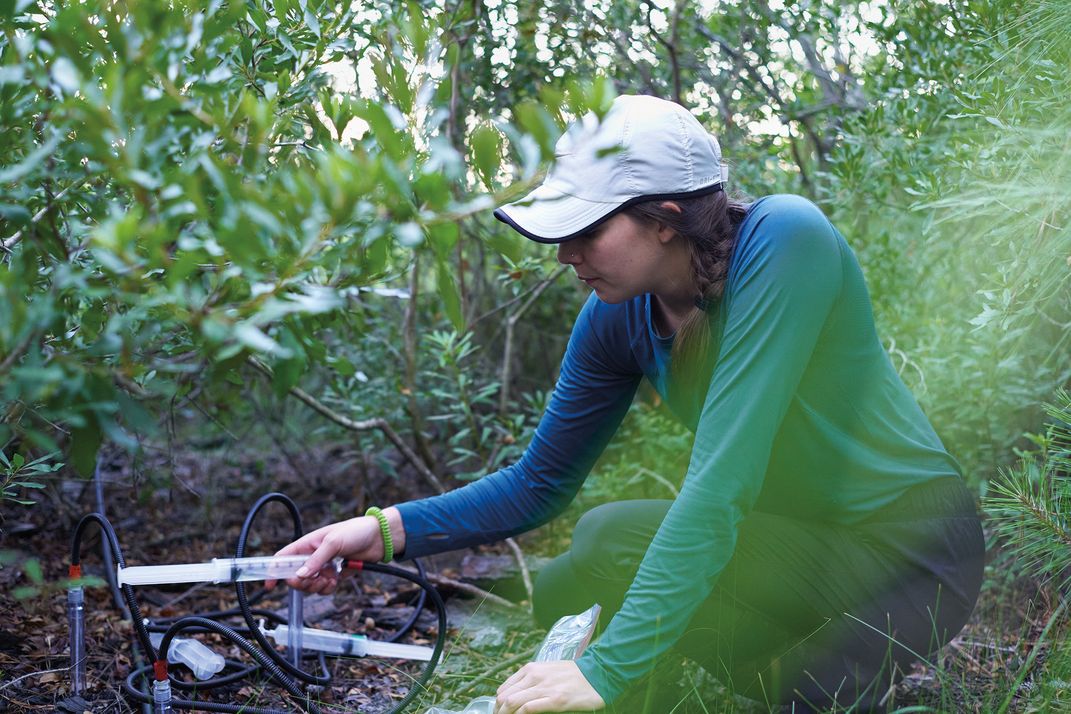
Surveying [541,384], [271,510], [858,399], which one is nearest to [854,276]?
[858,399]

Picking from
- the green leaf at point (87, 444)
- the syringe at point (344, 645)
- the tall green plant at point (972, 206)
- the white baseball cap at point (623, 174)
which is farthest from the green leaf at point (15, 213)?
the tall green plant at point (972, 206)

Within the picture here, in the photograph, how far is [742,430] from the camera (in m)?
1.42

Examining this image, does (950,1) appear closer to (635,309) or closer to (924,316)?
(924,316)

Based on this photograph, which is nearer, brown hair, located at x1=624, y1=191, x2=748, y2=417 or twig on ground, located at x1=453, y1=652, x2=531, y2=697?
brown hair, located at x1=624, y1=191, x2=748, y2=417

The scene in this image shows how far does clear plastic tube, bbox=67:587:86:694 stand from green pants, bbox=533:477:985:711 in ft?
3.80

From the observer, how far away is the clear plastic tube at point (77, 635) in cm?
168

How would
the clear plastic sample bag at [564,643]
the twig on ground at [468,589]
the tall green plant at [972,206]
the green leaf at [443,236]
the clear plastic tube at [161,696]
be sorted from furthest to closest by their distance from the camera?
the twig on ground at [468,589], the tall green plant at [972,206], the clear plastic sample bag at [564,643], the clear plastic tube at [161,696], the green leaf at [443,236]

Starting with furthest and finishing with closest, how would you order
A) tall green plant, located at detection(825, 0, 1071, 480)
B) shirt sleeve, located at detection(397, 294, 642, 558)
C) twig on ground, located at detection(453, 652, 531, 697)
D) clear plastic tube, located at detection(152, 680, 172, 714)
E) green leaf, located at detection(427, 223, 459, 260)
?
twig on ground, located at detection(453, 652, 531, 697) < shirt sleeve, located at detection(397, 294, 642, 558) < tall green plant, located at detection(825, 0, 1071, 480) < clear plastic tube, located at detection(152, 680, 172, 714) < green leaf, located at detection(427, 223, 459, 260)

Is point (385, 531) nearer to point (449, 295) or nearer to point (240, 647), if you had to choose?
point (240, 647)

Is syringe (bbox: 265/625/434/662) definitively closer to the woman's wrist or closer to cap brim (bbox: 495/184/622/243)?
the woman's wrist

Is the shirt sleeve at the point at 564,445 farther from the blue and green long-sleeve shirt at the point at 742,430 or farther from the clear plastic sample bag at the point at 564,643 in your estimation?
the clear plastic sample bag at the point at 564,643

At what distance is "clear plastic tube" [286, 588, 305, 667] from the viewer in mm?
1916

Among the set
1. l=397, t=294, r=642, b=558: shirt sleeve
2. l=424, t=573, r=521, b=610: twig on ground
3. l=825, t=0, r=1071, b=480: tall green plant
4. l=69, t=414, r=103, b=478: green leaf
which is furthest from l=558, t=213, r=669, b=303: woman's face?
l=424, t=573, r=521, b=610: twig on ground

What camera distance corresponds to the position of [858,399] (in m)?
1.66
